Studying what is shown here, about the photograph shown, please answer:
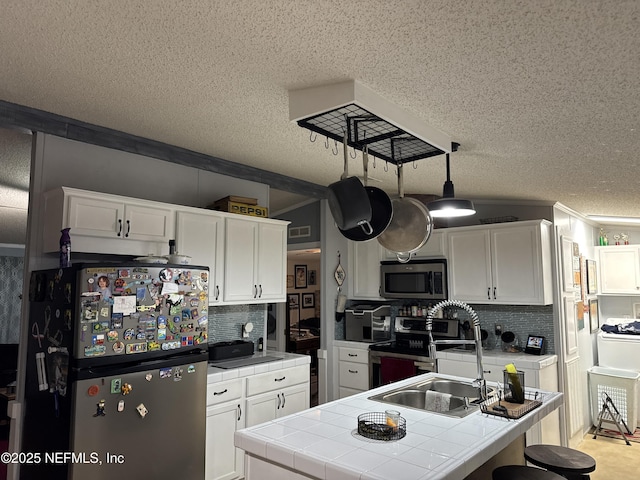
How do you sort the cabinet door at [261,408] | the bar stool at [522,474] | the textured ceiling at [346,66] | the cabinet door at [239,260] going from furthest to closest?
the cabinet door at [239,260], the cabinet door at [261,408], the bar stool at [522,474], the textured ceiling at [346,66]

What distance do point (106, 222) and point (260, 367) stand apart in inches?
66.0

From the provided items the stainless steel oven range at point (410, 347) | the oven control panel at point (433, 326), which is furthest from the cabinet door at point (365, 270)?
the stainless steel oven range at point (410, 347)

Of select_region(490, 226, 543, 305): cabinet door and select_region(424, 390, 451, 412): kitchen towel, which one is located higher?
Result: select_region(490, 226, 543, 305): cabinet door

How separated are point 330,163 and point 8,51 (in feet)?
7.66

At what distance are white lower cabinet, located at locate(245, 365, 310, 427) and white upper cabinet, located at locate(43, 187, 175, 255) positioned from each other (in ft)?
4.46

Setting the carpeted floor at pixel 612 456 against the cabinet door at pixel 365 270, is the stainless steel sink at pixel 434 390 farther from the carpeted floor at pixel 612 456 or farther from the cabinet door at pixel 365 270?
the cabinet door at pixel 365 270

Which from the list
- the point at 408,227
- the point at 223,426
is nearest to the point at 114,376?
the point at 223,426

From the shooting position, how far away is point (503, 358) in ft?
12.7

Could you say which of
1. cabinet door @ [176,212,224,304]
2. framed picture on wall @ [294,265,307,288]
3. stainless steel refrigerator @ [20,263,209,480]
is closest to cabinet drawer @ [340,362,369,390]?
cabinet door @ [176,212,224,304]

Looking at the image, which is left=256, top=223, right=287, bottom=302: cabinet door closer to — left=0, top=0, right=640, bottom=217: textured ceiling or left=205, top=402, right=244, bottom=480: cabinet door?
left=205, top=402, right=244, bottom=480: cabinet door

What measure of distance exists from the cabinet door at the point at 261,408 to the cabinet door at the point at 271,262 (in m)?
0.85

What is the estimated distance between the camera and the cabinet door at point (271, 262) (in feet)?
13.0

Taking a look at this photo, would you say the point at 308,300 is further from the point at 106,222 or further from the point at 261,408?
the point at 106,222

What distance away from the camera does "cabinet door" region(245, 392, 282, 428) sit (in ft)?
11.5
